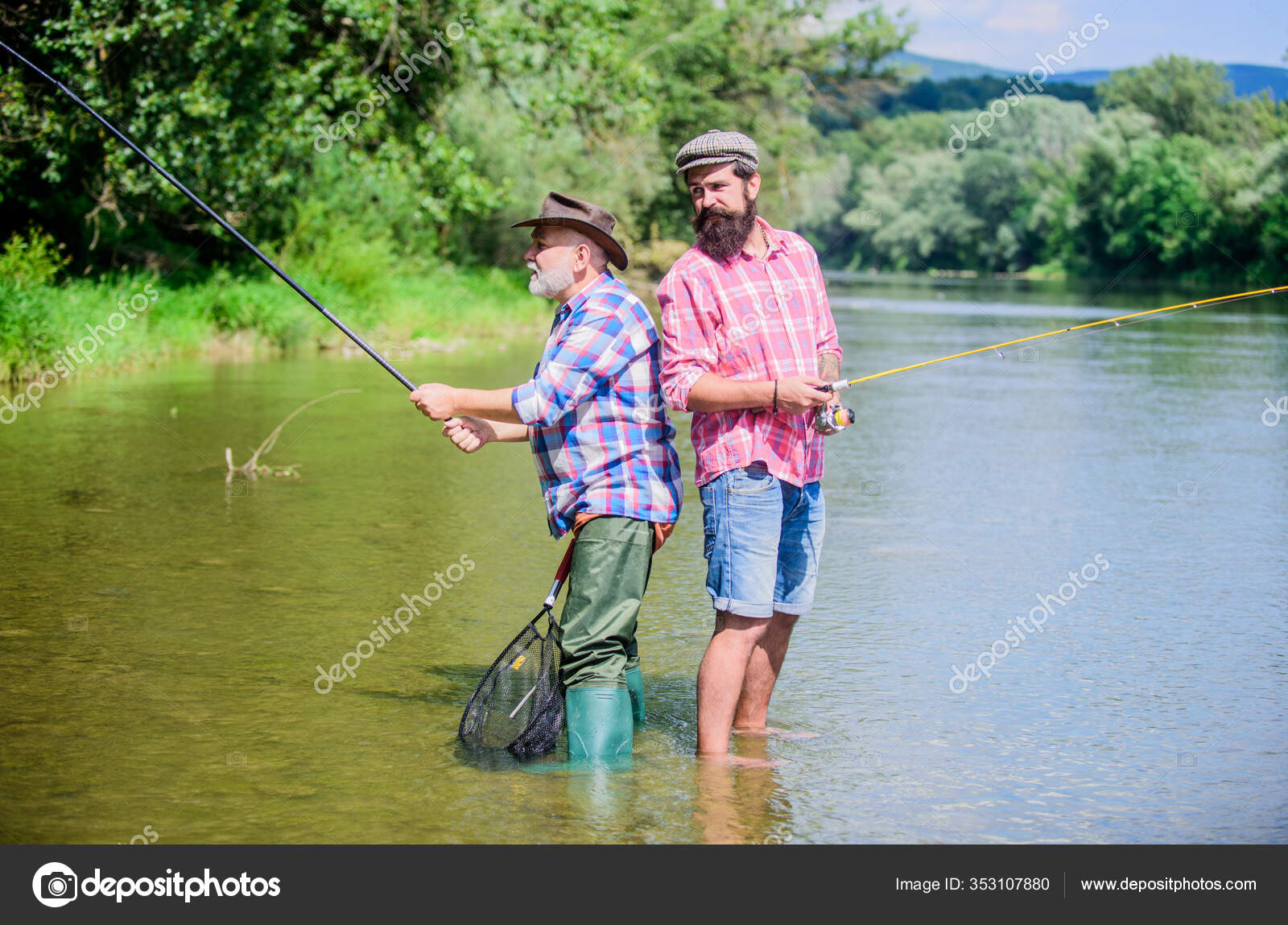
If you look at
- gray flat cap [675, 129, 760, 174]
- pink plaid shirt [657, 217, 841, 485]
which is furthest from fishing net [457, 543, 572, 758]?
gray flat cap [675, 129, 760, 174]

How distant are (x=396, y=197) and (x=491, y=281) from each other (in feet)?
13.6

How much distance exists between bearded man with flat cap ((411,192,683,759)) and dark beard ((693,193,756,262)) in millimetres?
254

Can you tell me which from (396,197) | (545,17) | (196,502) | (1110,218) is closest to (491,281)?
(396,197)

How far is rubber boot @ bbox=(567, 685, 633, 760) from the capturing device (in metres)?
4.27

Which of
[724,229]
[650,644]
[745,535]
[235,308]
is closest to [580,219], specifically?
[724,229]

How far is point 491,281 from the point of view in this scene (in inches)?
1030

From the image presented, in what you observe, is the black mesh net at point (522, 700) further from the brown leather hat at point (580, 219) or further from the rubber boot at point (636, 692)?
the brown leather hat at point (580, 219)

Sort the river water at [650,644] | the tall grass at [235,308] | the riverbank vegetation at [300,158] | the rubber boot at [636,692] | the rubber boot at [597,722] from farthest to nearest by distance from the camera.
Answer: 1. the riverbank vegetation at [300,158]
2. the tall grass at [235,308]
3. the rubber boot at [636,692]
4. the rubber boot at [597,722]
5. the river water at [650,644]

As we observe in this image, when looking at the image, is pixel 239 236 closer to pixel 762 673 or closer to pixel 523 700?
pixel 523 700

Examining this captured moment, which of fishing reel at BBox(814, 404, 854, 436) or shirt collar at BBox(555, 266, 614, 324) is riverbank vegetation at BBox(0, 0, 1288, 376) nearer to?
shirt collar at BBox(555, 266, 614, 324)

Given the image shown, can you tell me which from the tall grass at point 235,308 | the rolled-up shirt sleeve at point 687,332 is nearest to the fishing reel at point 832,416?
the rolled-up shirt sleeve at point 687,332

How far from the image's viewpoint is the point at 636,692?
15.6ft
